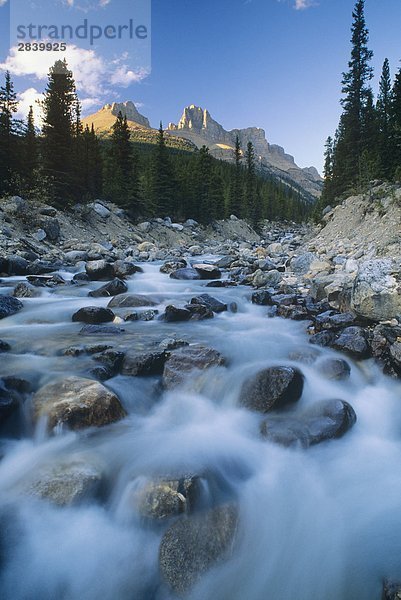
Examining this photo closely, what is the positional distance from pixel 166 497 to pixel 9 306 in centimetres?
825

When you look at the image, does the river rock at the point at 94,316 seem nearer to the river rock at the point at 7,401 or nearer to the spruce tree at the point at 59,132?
the river rock at the point at 7,401

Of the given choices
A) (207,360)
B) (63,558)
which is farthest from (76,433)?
(207,360)

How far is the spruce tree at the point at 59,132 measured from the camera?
27225 millimetres

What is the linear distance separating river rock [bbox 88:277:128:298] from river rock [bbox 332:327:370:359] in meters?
7.93

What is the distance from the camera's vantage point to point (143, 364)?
21.0 feet

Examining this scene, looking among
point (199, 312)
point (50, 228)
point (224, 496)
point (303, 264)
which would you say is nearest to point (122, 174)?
point (50, 228)

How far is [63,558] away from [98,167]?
36.1 m

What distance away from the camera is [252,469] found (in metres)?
4.61

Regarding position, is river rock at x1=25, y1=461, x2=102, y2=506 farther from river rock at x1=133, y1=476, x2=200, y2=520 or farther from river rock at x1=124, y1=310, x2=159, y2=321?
river rock at x1=124, y1=310, x2=159, y2=321

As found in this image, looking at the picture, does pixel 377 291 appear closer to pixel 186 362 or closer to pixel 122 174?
pixel 186 362

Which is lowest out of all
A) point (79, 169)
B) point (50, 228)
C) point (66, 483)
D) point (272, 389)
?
point (66, 483)

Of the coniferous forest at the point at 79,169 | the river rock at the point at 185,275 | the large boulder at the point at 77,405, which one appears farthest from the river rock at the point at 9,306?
the coniferous forest at the point at 79,169

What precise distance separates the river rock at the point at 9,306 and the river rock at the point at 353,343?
8.26 metres

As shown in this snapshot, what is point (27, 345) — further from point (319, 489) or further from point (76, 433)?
point (319, 489)
